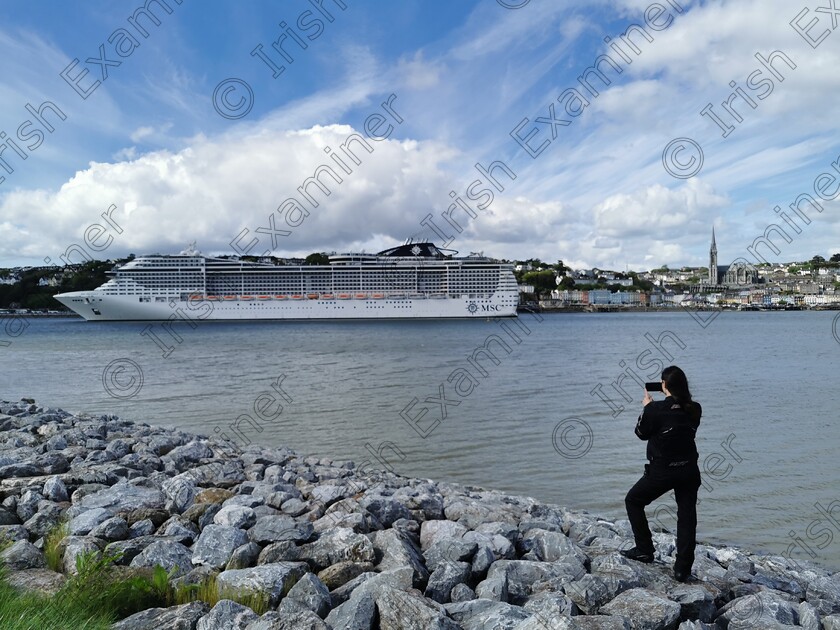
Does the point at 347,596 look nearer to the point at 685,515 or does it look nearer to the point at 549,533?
the point at 549,533

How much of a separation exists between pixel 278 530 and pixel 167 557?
1.95 ft

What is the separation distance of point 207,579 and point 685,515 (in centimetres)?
259

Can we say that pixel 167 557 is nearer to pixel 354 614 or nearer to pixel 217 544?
pixel 217 544

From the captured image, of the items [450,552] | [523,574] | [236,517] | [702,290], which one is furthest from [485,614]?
[702,290]

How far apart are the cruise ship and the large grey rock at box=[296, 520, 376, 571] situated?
5814 centimetres

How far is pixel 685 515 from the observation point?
3361 mm

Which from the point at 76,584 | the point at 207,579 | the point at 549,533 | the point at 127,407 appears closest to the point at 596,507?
the point at 549,533

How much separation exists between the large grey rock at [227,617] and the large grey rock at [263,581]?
25 centimetres

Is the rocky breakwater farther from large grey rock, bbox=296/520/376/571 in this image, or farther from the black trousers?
the black trousers

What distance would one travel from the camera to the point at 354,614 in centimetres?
241

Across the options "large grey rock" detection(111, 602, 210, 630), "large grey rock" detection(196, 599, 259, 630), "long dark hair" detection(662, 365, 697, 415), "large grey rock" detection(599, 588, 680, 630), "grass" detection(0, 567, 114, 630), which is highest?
"long dark hair" detection(662, 365, 697, 415)

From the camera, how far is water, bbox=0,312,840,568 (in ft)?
21.0

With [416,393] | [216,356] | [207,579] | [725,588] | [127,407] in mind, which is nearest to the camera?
[207,579]

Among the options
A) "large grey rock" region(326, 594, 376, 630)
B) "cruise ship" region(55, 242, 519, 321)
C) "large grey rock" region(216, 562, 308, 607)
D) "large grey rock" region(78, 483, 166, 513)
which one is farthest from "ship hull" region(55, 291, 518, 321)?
"large grey rock" region(326, 594, 376, 630)
